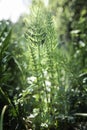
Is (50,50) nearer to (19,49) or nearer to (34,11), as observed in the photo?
(34,11)

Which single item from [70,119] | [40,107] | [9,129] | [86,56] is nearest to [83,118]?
[70,119]

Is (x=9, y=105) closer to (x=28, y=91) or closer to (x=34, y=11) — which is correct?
(x=28, y=91)

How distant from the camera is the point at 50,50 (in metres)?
1.67

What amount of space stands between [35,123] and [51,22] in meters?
0.52

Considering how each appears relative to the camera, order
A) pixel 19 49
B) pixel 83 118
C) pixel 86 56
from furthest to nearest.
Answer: pixel 86 56
pixel 19 49
pixel 83 118

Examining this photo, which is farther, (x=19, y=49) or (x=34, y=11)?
(x=19, y=49)

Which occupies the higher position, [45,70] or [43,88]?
[45,70]

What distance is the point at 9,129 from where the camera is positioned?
1.68 m

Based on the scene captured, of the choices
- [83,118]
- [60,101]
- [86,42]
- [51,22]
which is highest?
[51,22]

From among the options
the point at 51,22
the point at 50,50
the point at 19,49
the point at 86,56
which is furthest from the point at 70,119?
the point at 86,56

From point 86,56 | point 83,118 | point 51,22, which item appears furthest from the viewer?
point 86,56

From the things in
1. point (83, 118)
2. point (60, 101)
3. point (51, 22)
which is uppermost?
point (51, 22)

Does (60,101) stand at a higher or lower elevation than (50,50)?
lower

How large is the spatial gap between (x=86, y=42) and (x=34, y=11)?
124 cm
